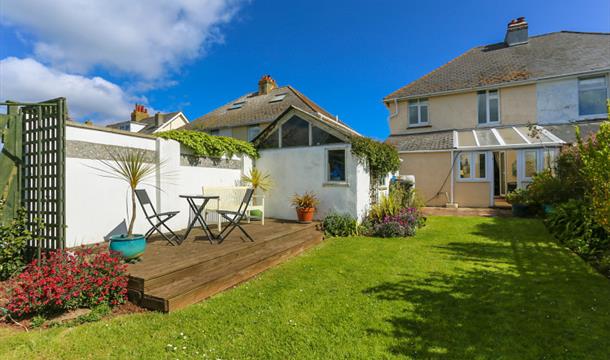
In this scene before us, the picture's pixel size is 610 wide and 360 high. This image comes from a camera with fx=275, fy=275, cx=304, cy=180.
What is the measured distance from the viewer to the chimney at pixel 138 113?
27391 mm

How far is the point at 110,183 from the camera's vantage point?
19.9ft

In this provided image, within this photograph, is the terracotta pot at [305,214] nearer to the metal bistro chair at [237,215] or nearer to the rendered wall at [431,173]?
the metal bistro chair at [237,215]

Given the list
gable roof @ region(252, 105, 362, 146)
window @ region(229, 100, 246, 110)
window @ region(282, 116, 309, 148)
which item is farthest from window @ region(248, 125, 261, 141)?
window @ region(282, 116, 309, 148)

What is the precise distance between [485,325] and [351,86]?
21422mm

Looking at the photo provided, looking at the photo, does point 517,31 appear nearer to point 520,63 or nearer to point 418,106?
point 520,63

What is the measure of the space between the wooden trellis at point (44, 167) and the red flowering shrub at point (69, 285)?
902 mm

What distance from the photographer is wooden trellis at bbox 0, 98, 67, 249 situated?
4.55 m

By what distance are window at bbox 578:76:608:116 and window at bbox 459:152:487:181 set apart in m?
6.27

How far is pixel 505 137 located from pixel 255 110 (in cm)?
1524

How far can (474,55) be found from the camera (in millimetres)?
19078

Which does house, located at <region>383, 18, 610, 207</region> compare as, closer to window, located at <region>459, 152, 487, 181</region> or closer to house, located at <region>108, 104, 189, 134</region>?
window, located at <region>459, 152, 487, 181</region>

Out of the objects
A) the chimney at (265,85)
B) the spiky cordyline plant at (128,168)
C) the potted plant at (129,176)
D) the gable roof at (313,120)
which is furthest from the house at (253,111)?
the potted plant at (129,176)

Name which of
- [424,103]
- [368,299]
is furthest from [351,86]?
[368,299]

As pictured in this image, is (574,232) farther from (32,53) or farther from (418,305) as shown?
(32,53)
